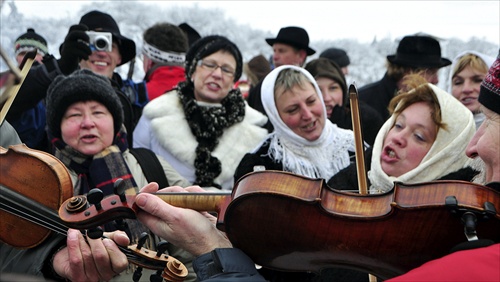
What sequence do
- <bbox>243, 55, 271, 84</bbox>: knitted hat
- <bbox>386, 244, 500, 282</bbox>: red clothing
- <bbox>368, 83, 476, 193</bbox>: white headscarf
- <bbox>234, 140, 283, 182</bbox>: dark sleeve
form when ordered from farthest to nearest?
<bbox>243, 55, 271, 84</bbox>: knitted hat
<bbox>234, 140, 283, 182</bbox>: dark sleeve
<bbox>368, 83, 476, 193</bbox>: white headscarf
<bbox>386, 244, 500, 282</bbox>: red clothing

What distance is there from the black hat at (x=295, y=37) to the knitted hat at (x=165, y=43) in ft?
2.91

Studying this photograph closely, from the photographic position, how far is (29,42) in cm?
576

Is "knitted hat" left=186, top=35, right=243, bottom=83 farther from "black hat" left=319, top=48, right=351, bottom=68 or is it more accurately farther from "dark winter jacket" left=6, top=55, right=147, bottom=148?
"black hat" left=319, top=48, right=351, bottom=68

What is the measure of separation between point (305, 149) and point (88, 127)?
3.97ft

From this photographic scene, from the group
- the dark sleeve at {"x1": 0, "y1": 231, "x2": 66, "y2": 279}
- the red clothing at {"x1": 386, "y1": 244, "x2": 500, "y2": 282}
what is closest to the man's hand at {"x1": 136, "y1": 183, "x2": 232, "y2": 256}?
the dark sleeve at {"x1": 0, "y1": 231, "x2": 66, "y2": 279}

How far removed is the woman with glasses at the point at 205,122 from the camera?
13.3 feet

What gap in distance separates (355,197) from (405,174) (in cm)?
101

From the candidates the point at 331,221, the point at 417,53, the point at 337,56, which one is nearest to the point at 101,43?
the point at 417,53

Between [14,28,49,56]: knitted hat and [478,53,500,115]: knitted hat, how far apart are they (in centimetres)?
450

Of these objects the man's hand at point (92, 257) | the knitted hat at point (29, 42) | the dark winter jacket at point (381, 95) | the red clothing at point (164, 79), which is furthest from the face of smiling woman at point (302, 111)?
the knitted hat at point (29, 42)

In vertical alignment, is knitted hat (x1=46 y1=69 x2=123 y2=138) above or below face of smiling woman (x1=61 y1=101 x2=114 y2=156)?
above

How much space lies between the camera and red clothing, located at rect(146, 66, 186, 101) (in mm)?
5105

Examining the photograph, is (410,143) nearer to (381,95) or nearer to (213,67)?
(213,67)

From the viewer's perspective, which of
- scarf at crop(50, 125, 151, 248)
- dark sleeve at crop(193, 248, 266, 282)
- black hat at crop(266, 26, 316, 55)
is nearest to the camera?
dark sleeve at crop(193, 248, 266, 282)
